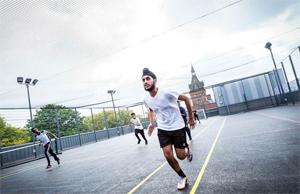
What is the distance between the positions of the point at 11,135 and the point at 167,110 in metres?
69.8

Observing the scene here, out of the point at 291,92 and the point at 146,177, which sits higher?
the point at 291,92

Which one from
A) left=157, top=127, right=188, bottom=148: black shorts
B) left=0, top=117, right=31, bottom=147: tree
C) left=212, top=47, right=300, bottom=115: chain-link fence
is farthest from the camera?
left=0, top=117, right=31, bottom=147: tree

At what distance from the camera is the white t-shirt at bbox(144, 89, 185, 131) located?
416 centimetres

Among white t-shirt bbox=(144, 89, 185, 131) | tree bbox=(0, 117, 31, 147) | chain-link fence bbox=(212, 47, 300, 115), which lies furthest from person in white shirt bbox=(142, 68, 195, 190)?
tree bbox=(0, 117, 31, 147)

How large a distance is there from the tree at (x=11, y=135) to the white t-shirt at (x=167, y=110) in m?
65.7

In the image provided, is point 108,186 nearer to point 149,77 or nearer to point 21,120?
point 149,77

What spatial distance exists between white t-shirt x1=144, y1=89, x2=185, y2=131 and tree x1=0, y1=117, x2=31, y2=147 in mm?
65678

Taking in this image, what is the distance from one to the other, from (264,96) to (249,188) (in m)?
34.0

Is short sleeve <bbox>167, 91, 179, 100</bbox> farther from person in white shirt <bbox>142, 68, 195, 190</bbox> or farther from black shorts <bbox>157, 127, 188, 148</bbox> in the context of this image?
black shorts <bbox>157, 127, 188, 148</bbox>

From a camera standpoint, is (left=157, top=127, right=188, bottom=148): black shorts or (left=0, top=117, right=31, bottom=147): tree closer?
(left=157, top=127, right=188, bottom=148): black shorts

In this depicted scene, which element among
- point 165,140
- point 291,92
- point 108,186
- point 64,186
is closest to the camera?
point 165,140

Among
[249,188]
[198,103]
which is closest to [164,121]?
[249,188]

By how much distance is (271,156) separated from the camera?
5352mm

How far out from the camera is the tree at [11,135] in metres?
59.7
